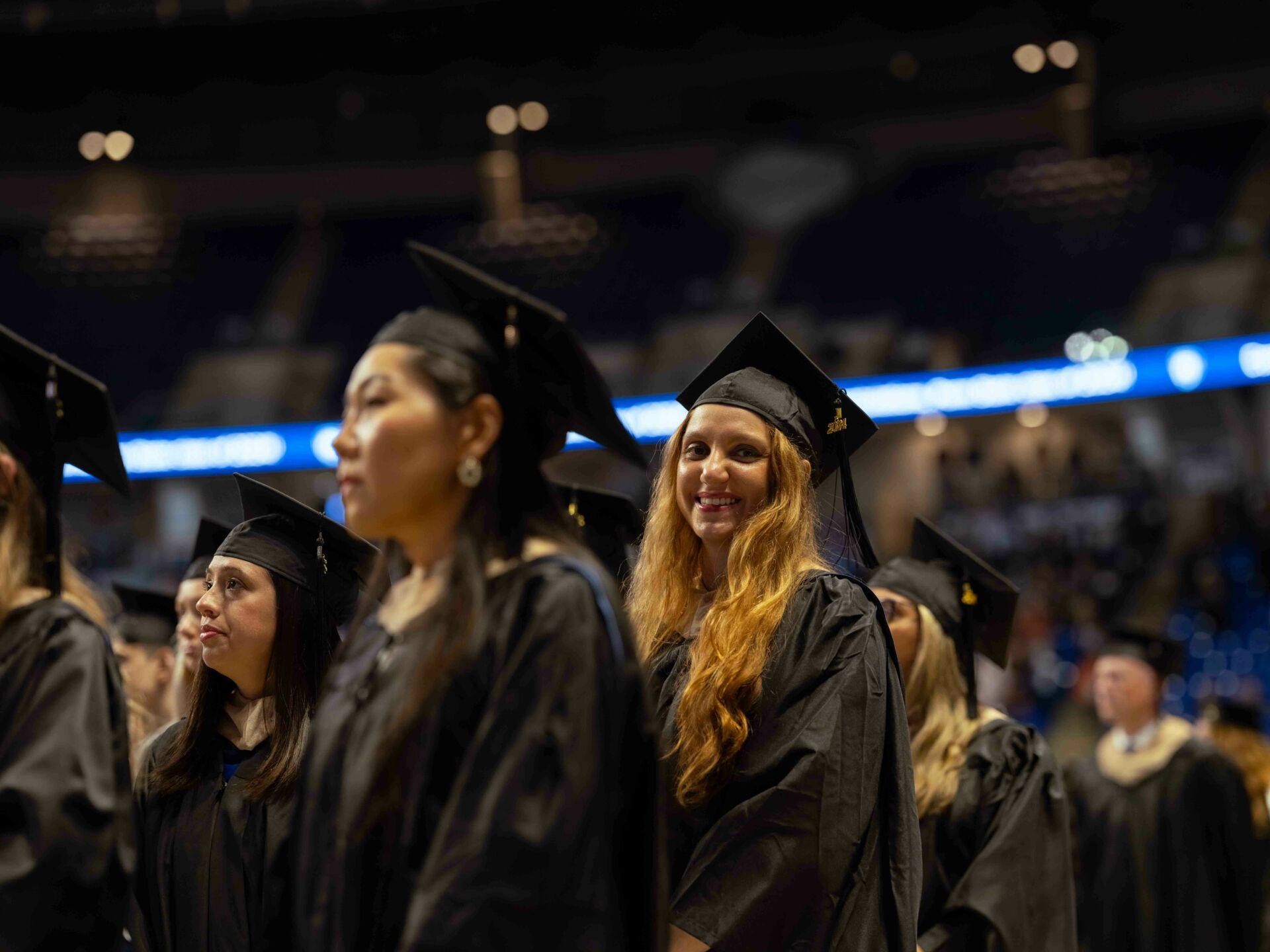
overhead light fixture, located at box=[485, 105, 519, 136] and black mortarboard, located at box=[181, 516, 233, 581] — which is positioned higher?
overhead light fixture, located at box=[485, 105, 519, 136]

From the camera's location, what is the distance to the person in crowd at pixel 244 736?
2.75 meters

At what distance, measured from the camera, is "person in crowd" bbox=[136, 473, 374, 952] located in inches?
108

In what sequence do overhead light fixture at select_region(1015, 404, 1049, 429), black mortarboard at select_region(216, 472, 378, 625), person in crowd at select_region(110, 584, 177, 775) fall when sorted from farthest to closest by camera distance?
overhead light fixture at select_region(1015, 404, 1049, 429) < person in crowd at select_region(110, 584, 177, 775) < black mortarboard at select_region(216, 472, 378, 625)

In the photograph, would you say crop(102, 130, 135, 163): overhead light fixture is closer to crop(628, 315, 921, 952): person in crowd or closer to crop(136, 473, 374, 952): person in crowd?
crop(136, 473, 374, 952): person in crowd

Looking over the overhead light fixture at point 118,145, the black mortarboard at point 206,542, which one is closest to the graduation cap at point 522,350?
the black mortarboard at point 206,542

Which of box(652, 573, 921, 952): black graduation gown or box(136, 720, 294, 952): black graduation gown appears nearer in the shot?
box(652, 573, 921, 952): black graduation gown

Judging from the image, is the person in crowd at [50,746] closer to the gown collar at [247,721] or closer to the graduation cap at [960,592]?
the gown collar at [247,721]

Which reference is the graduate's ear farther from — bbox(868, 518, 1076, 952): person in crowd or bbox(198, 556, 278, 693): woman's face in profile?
bbox(868, 518, 1076, 952): person in crowd

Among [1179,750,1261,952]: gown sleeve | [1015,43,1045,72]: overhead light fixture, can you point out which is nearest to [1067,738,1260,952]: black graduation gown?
[1179,750,1261,952]: gown sleeve

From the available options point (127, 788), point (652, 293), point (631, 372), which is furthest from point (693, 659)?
point (652, 293)

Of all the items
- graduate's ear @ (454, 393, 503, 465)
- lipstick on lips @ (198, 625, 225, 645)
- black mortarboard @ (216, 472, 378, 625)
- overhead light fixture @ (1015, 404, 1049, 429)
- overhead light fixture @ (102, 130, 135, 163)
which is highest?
overhead light fixture @ (102, 130, 135, 163)

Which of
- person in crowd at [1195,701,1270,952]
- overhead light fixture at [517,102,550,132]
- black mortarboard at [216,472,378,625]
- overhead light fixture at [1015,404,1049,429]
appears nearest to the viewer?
black mortarboard at [216,472,378,625]

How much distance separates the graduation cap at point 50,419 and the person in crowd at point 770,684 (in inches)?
48.1

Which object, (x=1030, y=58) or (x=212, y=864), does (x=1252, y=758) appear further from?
(x=1030, y=58)
